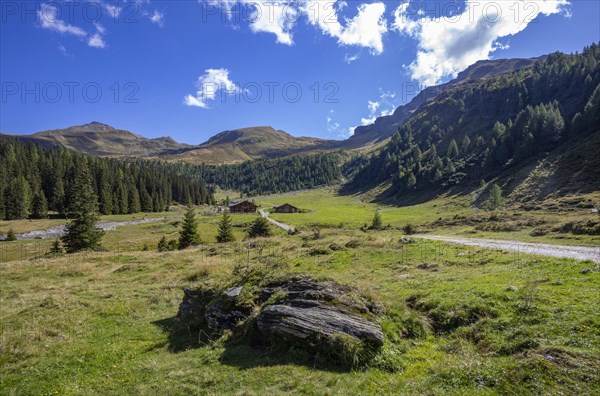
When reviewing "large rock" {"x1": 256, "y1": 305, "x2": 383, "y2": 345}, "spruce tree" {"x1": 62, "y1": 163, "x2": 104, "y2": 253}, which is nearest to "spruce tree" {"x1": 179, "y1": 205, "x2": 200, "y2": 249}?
"spruce tree" {"x1": 62, "y1": 163, "x2": 104, "y2": 253}

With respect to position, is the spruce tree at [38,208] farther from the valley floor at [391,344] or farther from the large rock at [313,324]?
the large rock at [313,324]

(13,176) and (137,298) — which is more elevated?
(13,176)

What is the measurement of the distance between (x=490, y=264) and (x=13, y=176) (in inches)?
6214

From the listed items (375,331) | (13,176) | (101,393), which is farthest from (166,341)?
(13,176)

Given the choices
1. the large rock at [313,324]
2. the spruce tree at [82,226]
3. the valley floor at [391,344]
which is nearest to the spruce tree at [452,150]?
the valley floor at [391,344]

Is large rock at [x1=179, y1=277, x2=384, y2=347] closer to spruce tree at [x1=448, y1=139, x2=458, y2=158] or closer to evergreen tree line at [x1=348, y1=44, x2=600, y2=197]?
evergreen tree line at [x1=348, y1=44, x2=600, y2=197]

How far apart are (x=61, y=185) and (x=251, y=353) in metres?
146

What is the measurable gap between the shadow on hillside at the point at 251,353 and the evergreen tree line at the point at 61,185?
11178 cm

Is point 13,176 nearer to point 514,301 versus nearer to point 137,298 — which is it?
point 137,298

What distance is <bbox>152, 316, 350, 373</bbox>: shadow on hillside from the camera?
36.1 feet

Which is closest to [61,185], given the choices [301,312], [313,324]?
[301,312]

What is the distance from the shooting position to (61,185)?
123 metres

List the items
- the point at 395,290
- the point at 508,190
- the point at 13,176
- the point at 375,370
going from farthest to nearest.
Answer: the point at 13,176
the point at 508,190
the point at 395,290
the point at 375,370

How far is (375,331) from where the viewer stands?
11477 millimetres
